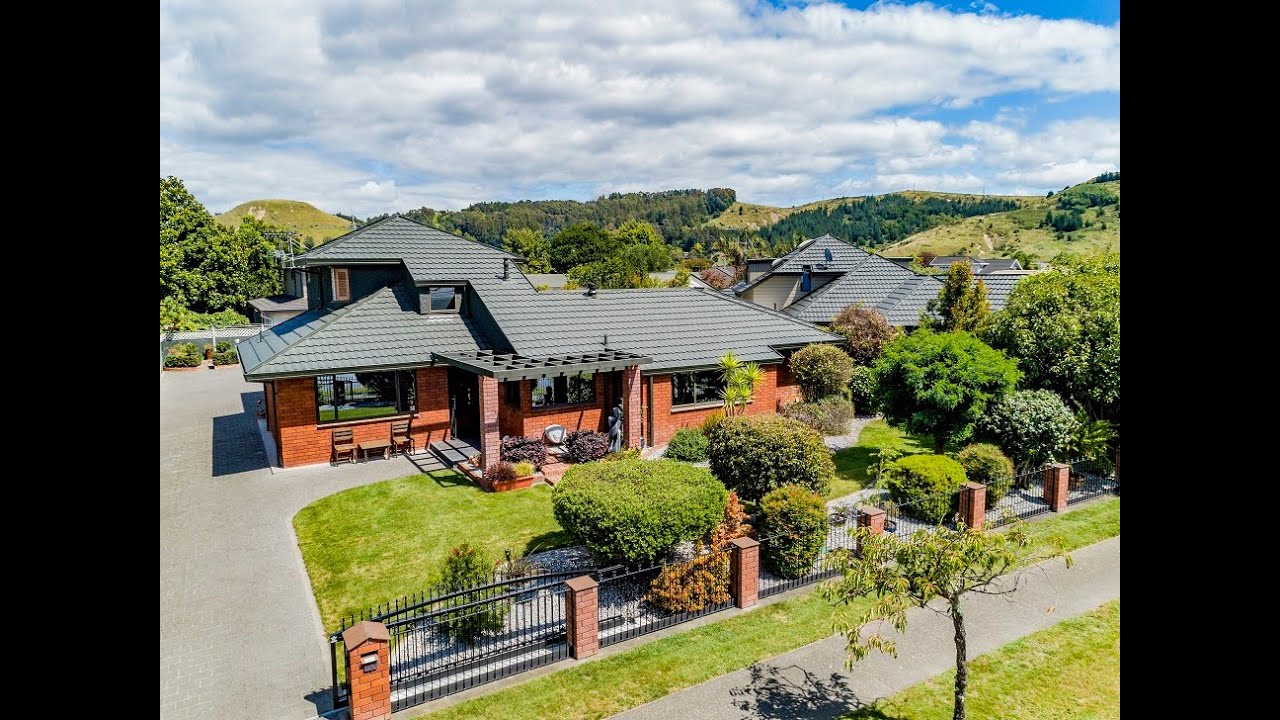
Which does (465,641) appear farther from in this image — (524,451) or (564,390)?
(564,390)

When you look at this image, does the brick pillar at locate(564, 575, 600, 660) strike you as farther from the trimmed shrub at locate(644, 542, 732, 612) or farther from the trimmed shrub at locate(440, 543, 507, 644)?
the trimmed shrub at locate(644, 542, 732, 612)

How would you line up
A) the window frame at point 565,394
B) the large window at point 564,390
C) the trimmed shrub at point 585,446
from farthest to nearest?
the large window at point 564,390, the window frame at point 565,394, the trimmed shrub at point 585,446

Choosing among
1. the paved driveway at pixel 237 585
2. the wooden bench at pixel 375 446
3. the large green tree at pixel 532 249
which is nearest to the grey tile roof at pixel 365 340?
the wooden bench at pixel 375 446

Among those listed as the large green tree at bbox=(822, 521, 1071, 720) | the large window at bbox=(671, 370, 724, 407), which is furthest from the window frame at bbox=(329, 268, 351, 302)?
the large green tree at bbox=(822, 521, 1071, 720)

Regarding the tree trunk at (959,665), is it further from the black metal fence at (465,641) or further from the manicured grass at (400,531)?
the manicured grass at (400,531)
